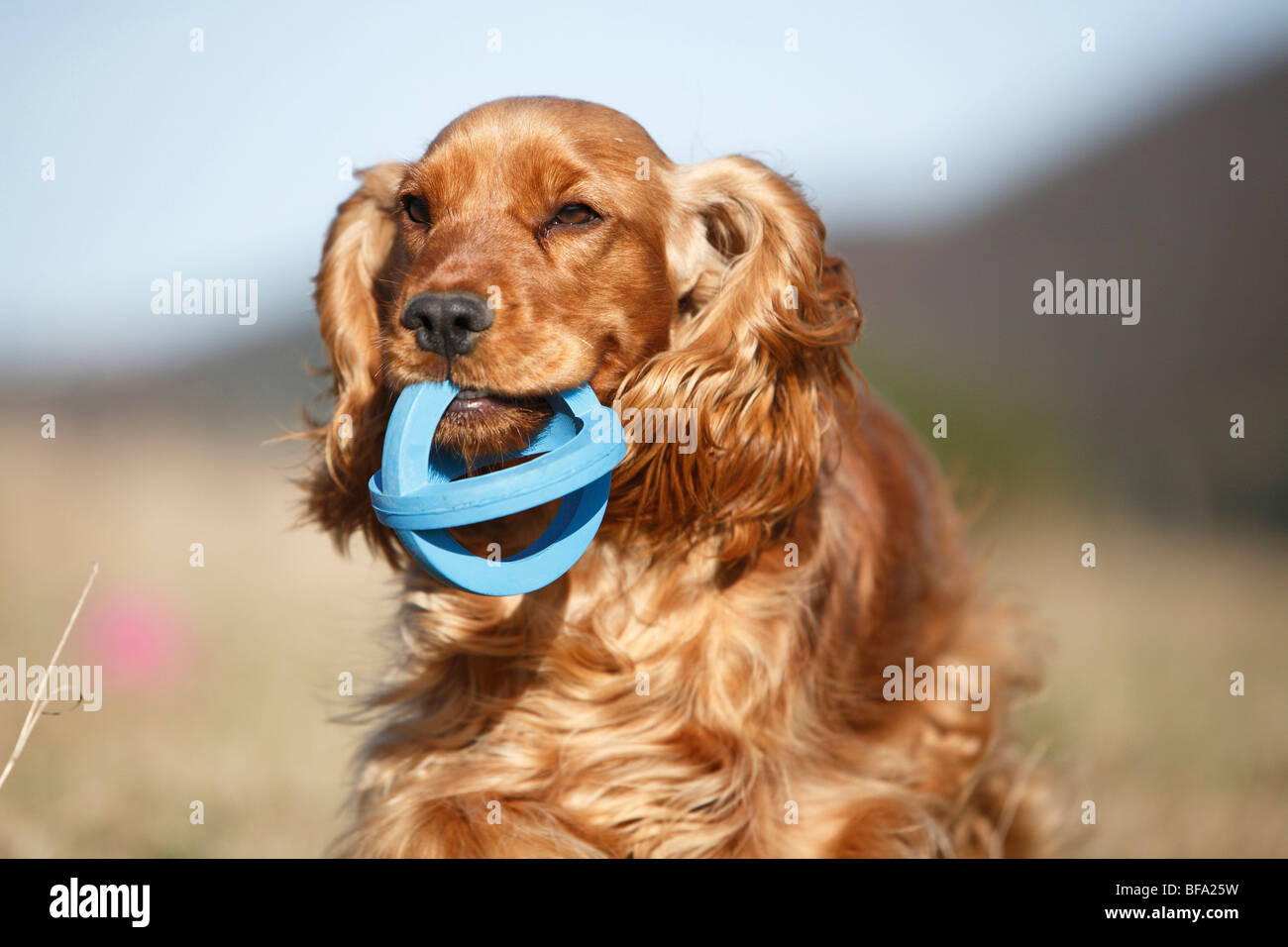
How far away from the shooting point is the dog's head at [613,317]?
2117mm

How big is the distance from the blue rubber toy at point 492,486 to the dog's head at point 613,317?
5 cm

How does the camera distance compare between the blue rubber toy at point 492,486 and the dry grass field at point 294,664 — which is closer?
the blue rubber toy at point 492,486

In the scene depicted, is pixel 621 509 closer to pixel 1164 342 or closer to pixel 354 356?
pixel 354 356

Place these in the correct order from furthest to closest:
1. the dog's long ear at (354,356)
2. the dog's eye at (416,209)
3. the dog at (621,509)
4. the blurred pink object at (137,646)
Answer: the blurred pink object at (137,646), the dog's long ear at (354,356), the dog's eye at (416,209), the dog at (621,509)

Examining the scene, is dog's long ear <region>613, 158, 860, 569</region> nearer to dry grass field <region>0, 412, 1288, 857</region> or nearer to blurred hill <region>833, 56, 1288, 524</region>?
dry grass field <region>0, 412, 1288, 857</region>

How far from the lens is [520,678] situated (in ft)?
8.61

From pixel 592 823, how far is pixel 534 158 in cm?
134

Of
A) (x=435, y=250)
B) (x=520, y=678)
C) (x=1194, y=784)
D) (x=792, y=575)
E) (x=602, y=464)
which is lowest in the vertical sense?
(x=1194, y=784)

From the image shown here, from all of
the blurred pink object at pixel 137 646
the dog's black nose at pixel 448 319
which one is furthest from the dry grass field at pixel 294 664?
the dog's black nose at pixel 448 319

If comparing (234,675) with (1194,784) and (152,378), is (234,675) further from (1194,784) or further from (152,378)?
(152,378)

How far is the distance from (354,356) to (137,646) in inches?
121

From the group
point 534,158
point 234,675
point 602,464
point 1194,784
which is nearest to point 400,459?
point 602,464

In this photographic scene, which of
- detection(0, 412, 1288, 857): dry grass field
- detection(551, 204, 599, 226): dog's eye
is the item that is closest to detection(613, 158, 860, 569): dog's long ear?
detection(551, 204, 599, 226): dog's eye

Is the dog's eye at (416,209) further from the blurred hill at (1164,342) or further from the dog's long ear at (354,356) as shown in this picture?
the blurred hill at (1164,342)
